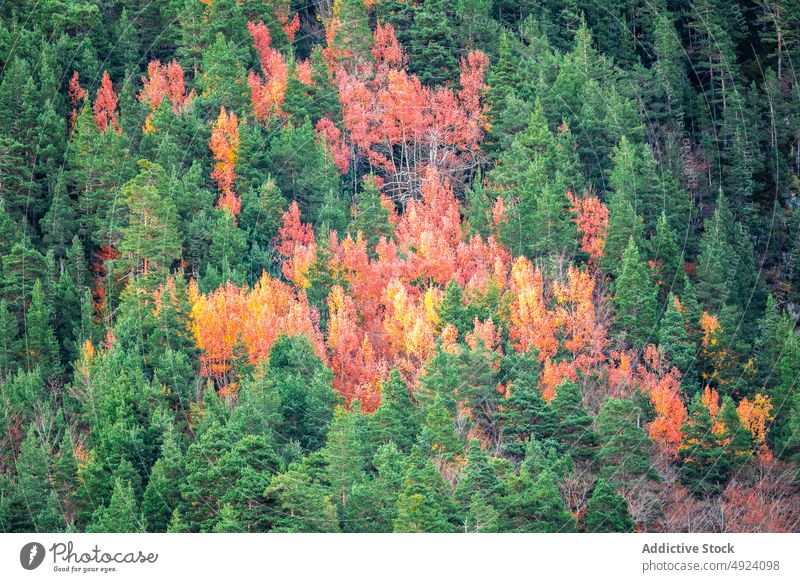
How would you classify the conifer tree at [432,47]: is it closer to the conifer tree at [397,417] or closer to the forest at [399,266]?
the forest at [399,266]

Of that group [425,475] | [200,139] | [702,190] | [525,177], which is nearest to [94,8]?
[200,139]

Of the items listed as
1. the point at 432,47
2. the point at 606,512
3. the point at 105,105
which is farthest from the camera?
the point at 432,47

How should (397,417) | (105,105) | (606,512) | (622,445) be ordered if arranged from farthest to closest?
(105,105) < (622,445) < (397,417) < (606,512)

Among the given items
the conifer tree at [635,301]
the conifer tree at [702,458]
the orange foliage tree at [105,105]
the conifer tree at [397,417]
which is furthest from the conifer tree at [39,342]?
the conifer tree at [702,458]

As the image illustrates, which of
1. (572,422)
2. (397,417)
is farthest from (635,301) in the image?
(397,417)

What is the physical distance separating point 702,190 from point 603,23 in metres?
14.7

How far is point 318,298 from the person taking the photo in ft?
343

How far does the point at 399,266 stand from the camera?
106750mm

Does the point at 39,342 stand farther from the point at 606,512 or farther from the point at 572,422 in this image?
the point at 606,512
